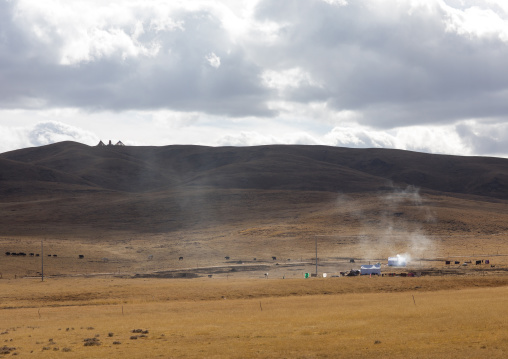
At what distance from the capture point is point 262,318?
47094 millimetres

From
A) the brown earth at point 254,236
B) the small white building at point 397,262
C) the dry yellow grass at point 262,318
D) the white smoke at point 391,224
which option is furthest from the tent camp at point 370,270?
the white smoke at point 391,224

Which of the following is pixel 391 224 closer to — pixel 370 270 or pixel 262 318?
pixel 370 270

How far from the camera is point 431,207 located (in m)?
162

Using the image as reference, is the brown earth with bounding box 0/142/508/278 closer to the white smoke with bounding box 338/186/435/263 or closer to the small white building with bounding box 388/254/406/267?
the white smoke with bounding box 338/186/435/263

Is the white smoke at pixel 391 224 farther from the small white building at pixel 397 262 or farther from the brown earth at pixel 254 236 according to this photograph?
the small white building at pixel 397 262

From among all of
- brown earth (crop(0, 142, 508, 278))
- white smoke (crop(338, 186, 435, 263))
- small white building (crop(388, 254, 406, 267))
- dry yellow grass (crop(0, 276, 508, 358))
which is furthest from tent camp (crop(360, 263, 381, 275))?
white smoke (crop(338, 186, 435, 263))

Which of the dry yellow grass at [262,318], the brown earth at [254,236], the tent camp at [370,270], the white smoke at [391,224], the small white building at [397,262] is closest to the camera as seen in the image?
the dry yellow grass at [262,318]

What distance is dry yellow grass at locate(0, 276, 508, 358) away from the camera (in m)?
33.7

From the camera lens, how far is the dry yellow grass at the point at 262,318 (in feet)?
111

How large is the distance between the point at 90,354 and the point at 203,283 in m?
45.6

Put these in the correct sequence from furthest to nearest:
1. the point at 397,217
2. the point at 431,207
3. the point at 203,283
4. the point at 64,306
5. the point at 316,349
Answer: the point at 431,207 → the point at 397,217 → the point at 203,283 → the point at 64,306 → the point at 316,349

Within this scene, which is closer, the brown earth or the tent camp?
the tent camp

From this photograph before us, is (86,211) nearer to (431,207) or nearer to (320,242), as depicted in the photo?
(320,242)

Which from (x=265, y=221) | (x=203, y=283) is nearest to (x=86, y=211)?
(x=265, y=221)
